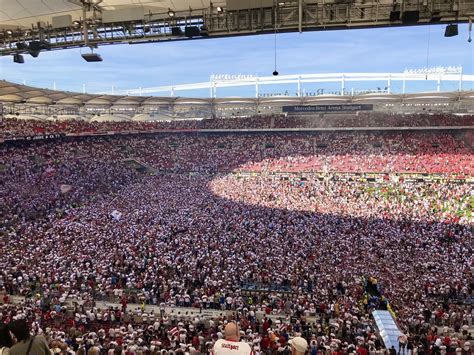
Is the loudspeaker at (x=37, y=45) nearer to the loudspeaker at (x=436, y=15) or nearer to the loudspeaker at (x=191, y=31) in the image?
the loudspeaker at (x=191, y=31)

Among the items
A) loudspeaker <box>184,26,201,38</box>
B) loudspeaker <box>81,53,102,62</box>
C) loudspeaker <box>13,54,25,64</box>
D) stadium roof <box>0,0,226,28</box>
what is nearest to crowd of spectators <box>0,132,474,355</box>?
loudspeaker <box>81,53,102,62</box>

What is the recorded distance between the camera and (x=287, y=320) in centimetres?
1043

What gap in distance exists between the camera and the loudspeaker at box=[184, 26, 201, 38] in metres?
9.79

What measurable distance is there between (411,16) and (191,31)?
16.8 ft

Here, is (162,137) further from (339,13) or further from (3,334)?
(3,334)

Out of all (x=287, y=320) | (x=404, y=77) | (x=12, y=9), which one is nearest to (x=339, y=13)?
(x=287, y=320)

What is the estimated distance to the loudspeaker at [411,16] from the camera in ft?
27.0

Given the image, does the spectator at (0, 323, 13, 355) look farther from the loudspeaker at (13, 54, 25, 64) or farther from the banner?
the banner

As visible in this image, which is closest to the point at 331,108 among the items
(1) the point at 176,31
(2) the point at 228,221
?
(2) the point at 228,221

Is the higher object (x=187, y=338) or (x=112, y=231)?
(x=187, y=338)

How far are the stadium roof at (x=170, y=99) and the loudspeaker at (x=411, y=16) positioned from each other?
28454mm

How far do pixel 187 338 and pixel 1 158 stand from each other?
24.2 metres

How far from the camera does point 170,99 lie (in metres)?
42.4

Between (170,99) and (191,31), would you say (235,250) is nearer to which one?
(191,31)
